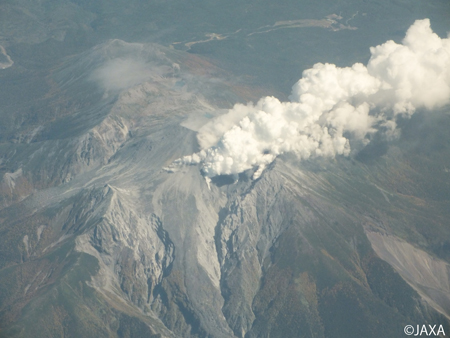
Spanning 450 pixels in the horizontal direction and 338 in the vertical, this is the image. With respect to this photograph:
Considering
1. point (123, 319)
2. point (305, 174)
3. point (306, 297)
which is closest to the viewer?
point (123, 319)

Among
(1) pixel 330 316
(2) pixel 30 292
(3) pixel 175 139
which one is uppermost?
(3) pixel 175 139

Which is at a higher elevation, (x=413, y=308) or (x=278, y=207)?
(x=278, y=207)

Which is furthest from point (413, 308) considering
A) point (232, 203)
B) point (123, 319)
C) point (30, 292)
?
point (30, 292)

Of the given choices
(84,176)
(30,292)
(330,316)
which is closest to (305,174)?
(330,316)

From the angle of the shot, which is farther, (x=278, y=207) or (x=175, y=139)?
(x=175, y=139)

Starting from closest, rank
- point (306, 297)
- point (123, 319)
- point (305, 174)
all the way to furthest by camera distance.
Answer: point (123, 319)
point (306, 297)
point (305, 174)

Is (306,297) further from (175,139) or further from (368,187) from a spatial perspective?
(175,139)

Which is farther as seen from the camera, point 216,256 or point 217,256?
point 217,256

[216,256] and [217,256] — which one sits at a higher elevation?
[216,256]
